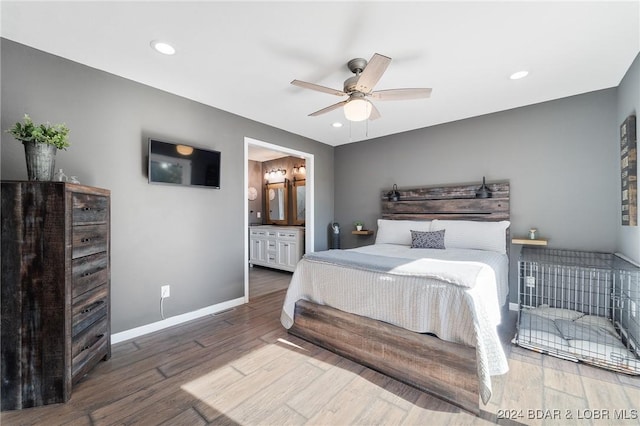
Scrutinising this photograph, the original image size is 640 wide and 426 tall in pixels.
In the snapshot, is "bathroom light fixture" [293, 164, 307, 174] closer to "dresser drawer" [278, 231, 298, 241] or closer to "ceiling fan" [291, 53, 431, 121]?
→ "dresser drawer" [278, 231, 298, 241]

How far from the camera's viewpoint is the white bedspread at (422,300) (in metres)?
1.71

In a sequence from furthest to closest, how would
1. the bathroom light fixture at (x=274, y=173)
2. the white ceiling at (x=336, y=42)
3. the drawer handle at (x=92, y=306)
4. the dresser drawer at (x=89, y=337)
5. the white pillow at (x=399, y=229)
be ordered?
the bathroom light fixture at (x=274, y=173), the white pillow at (x=399, y=229), the drawer handle at (x=92, y=306), the dresser drawer at (x=89, y=337), the white ceiling at (x=336, y=42)

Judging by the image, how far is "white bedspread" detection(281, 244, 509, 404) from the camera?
171 cm

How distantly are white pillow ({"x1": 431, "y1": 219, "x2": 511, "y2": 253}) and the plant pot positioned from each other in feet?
12.9

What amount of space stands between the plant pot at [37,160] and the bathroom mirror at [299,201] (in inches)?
172

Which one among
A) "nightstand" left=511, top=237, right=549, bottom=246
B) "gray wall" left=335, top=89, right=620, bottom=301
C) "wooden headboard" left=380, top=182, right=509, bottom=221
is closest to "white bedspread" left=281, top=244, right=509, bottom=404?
"nightstand" left=511, top=237, right=549, bottom=246

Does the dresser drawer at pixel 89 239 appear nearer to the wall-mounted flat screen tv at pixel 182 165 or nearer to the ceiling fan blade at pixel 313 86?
the wall-mounted flat screen tv at pixel 182 165

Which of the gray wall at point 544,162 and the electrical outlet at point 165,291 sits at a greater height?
the gray wall at point 544,162

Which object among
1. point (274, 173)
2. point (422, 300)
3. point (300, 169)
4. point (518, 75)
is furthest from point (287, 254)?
point (518, 75)

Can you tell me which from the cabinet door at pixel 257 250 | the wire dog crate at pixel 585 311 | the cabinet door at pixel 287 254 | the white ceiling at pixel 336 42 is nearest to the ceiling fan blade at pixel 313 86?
the white ceiling at pixel 336 42

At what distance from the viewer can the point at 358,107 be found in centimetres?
228

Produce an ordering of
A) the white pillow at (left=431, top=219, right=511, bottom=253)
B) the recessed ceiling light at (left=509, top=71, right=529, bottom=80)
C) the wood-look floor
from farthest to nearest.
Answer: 1. the white pillow at (left=431, top=219, right=511, bottom=253)
2. the recessed ceiling light at (left=509, top=71, right=529, bottom=80)
3. the wood-look floor

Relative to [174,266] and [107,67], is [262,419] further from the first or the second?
[107,67]

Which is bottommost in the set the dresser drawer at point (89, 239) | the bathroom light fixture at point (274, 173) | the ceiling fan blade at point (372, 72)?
the dresser drawer at point (89, 239)
